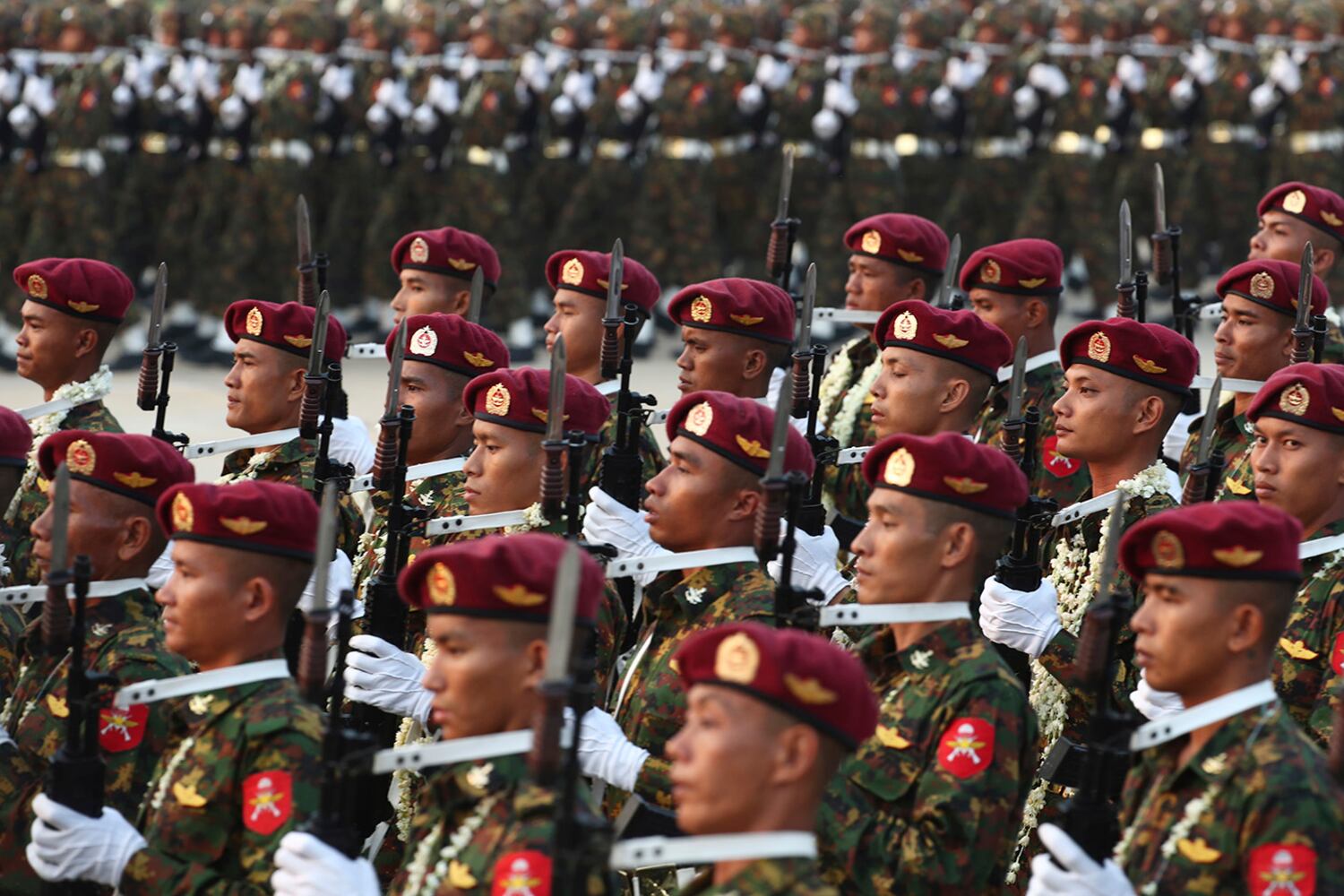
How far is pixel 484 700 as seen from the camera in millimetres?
3469

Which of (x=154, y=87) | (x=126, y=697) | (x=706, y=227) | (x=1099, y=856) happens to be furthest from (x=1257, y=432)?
(x=154, y=87)

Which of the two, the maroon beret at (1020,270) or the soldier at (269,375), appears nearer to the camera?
the soldier at (269,375)

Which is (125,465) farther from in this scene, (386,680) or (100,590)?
(386,680)

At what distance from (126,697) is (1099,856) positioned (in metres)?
1.83

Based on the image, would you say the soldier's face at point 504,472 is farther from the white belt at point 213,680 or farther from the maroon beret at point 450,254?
the maroon beret at point 450,254

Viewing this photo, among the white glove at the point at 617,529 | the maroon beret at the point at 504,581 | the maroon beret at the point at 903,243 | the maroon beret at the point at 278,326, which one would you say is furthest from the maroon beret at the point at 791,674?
the maroon beret at the point at 903,243

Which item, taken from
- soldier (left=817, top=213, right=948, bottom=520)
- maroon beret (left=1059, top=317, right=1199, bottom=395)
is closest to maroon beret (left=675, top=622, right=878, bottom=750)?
maroon beret (left=1059, top=317, right=1199, bottom=395)

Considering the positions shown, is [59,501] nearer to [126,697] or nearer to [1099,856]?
[126,697]

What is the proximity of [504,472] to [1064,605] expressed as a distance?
144 centimetres

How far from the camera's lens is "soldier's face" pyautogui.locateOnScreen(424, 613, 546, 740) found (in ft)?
11.4

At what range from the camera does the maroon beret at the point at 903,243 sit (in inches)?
289

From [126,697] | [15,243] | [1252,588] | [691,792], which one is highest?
[1252,588]

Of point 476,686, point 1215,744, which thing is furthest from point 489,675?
point 1215,744

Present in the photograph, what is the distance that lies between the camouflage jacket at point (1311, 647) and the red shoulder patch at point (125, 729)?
2.44m
